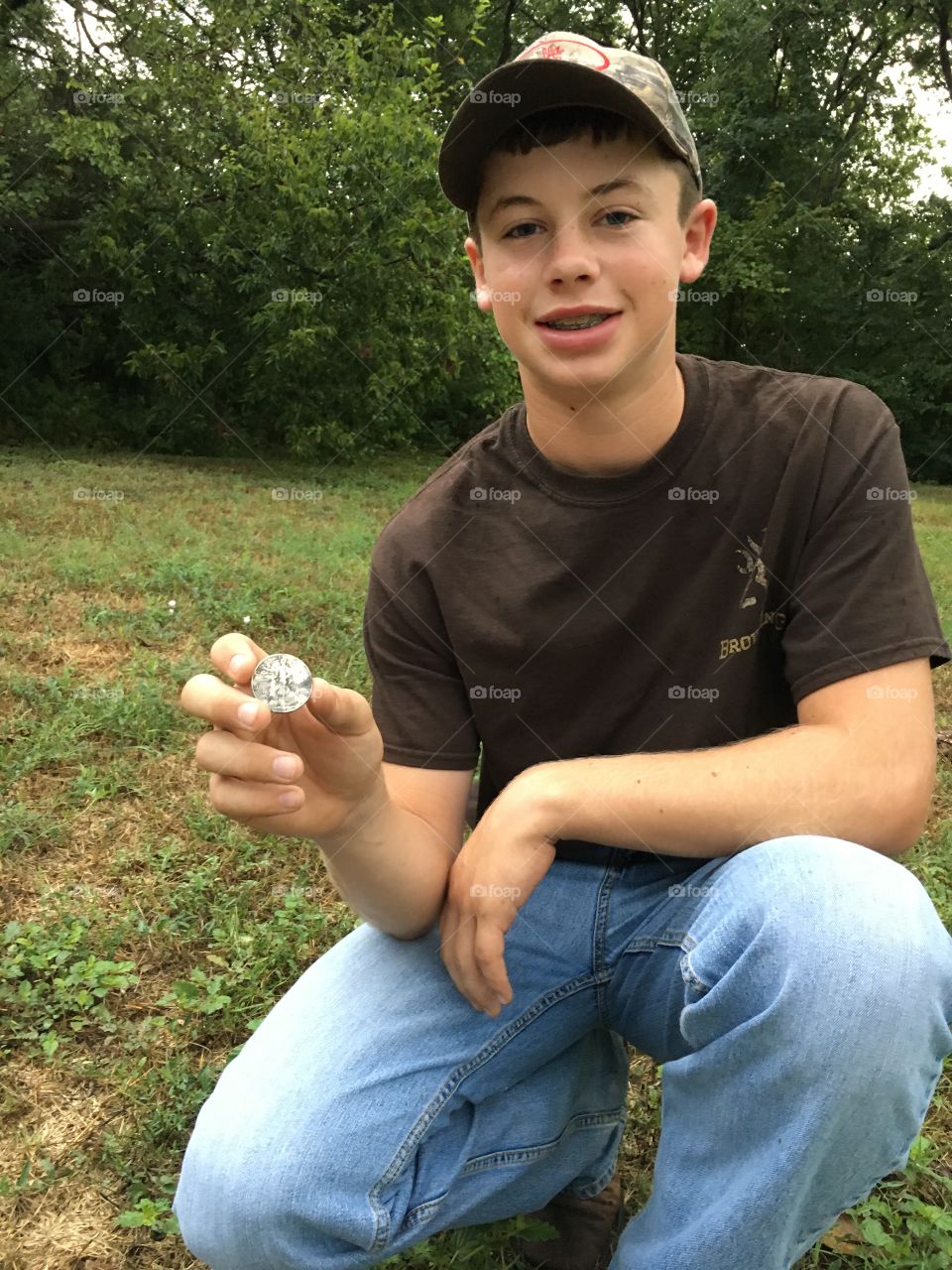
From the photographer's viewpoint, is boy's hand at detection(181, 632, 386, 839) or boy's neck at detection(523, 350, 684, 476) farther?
boy's neck at detection(523, 350, 684, 476)

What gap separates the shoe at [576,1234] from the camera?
1749 mm

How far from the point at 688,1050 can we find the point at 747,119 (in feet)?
67.8

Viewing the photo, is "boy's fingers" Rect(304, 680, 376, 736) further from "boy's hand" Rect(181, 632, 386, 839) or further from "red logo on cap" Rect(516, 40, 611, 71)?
"red logo on cap" Rect(516, 40, 611, 71)

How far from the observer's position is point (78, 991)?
7.68 ft

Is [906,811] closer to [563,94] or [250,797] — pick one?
[250,797]

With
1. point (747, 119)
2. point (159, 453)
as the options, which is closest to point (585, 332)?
point (159, 453)

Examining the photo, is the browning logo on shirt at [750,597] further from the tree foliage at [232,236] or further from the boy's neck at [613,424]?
the tree foliage at [232,236]

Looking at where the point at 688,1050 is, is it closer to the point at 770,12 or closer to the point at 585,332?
the point at 585,332

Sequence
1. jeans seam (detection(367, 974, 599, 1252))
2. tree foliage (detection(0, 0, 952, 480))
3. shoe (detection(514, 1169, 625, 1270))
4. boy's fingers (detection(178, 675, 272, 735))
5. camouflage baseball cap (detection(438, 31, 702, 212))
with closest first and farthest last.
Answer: boy's fingers (detection(178, 675, 272, 735))
jeans seam (detection(367, 974, 599, 1252))
camouflage baseball cap (detection(438, 31, 702, 212))
shoe (detection(514, 1169, 625, 1270))
tree foliage (detection(0, 0, 952, 480))

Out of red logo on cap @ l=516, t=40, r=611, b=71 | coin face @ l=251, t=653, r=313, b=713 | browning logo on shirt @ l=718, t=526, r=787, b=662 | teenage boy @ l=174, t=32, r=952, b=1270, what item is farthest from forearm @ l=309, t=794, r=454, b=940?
red logo on cap @ l=516, t=40, r=611, b=71

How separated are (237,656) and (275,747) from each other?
0.14 meters

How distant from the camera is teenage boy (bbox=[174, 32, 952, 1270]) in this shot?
1247 millimetres

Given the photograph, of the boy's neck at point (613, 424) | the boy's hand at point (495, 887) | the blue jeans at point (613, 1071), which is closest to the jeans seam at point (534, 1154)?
the blue jeans at point (613, 1071)

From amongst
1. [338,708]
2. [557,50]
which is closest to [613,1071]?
[338,708]
